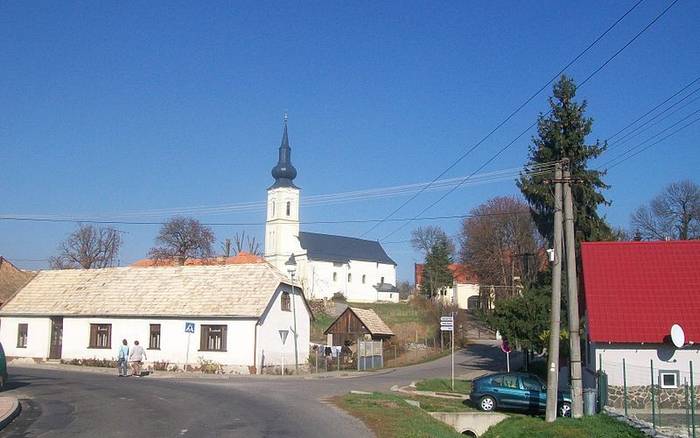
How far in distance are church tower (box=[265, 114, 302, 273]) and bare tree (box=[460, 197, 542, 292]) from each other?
40740 millimetres

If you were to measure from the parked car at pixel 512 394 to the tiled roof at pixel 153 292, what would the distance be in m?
16.5

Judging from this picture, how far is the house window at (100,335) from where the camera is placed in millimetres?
43969

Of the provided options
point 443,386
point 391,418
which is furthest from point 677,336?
point 391,418

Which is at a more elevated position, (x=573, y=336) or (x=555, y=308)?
(x=555, y=308)

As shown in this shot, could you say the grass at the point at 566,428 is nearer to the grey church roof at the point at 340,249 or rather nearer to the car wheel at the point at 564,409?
the car wheel at the point at 564,409

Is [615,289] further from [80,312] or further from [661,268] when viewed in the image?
[80,312]

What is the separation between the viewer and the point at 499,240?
74.1m

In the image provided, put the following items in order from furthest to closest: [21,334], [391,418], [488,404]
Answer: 1. [21,334]
2. [488,404]
3. [391,418]

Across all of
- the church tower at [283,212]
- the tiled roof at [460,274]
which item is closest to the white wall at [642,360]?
the tiled roof at [460,274]

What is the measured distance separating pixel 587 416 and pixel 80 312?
104 ft

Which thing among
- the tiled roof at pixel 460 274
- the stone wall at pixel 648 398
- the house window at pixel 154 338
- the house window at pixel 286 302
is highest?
the tiled roof at pixel 460 274

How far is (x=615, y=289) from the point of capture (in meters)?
30.3

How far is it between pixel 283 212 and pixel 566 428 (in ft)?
312

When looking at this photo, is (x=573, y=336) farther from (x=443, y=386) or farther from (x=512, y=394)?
(x=443, y=386)
